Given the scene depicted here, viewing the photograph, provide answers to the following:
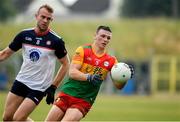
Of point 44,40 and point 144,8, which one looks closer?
point 44,40

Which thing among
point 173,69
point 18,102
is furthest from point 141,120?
point 173,69

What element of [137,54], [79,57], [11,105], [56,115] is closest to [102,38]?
[79,57]

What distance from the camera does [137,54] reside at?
53406 millimetres

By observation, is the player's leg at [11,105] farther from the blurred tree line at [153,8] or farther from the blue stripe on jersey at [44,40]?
the blurred tree line at [153,8]

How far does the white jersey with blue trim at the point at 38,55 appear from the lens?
13.5 m

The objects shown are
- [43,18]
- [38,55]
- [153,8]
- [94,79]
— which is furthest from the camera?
[153,8]

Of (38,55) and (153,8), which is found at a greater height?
(153,8)

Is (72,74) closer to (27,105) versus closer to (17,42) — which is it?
(27,105)

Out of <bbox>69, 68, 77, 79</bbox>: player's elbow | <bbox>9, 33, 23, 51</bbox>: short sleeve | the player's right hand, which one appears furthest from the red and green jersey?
<bbox>9, 33, 23, 51</bbox>: short sleeve

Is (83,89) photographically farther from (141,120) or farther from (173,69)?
(173,69)

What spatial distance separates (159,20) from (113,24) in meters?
4.49

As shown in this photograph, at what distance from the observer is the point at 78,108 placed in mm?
12766

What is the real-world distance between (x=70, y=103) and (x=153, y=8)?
59307 mm

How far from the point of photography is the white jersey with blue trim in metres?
13.5
